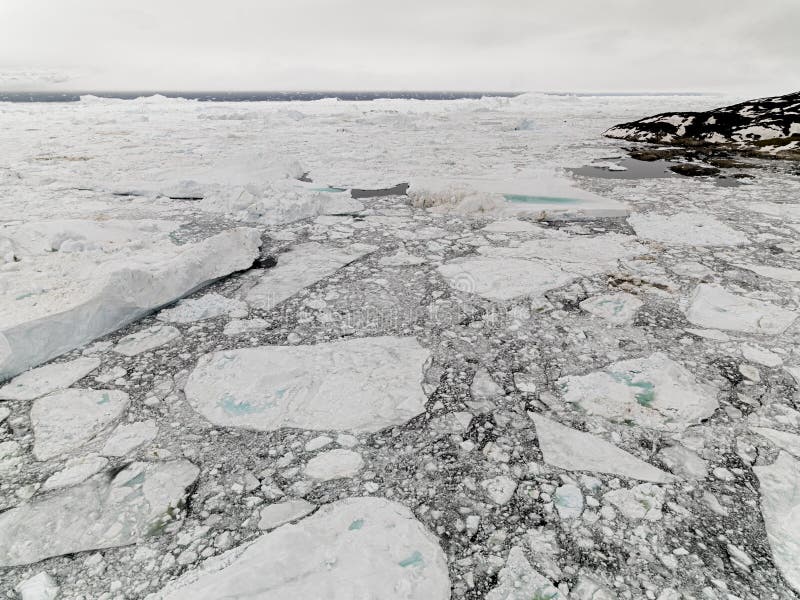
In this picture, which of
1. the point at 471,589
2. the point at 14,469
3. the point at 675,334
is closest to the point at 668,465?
the point at 471,589

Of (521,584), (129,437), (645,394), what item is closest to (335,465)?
(521,584)

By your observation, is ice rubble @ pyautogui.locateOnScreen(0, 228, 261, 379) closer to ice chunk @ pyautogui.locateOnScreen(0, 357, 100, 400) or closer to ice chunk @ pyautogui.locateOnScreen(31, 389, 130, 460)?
ice chunk @ pyautogui.locateOnScreen(0, 357, 100, 400)

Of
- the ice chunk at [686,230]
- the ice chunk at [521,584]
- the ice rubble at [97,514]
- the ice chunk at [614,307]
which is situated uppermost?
the ice chunk at [686,230]

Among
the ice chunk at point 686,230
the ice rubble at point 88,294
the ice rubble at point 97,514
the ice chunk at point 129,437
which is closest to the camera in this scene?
the ice rubble at point 97,514

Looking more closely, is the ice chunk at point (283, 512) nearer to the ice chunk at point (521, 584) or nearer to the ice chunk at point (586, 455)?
the ice chunk at point (521, 584)

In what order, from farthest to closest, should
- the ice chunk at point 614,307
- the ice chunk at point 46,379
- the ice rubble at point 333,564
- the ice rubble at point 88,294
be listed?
the ice chunk at point 614,307 < the ice rubble at point 88,294 < the ice chunk at point 46,379 < the ice rubble at point 333,564

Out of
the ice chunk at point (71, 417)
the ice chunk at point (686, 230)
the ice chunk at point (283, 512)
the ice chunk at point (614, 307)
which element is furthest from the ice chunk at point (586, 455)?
the ice chunk at point (686, 230)

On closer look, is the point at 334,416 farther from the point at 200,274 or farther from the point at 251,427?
the point at 200,274
